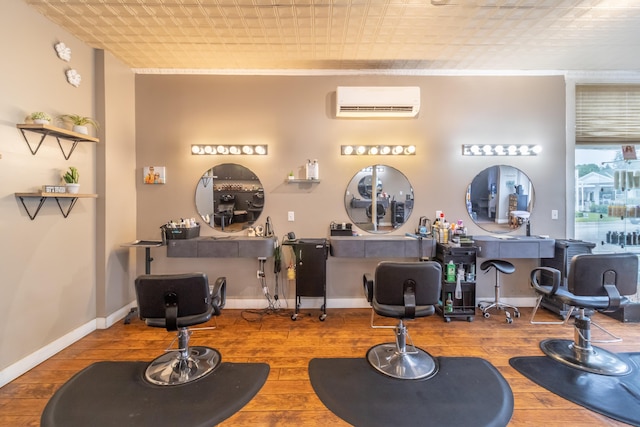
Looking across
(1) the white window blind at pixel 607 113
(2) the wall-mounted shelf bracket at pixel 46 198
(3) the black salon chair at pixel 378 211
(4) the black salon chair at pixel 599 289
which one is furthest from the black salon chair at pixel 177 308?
(1) the white window blind at pixel 607 113

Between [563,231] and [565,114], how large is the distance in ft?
4.87

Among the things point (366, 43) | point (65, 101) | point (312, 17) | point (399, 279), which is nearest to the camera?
point (399, 279)

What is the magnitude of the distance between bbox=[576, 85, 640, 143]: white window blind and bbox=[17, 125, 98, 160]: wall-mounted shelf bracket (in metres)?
5.60

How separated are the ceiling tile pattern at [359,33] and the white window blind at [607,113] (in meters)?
0.29

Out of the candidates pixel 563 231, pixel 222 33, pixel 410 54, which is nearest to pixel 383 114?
pixel 410 54

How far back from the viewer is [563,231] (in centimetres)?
348

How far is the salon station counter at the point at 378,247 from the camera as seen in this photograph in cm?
308

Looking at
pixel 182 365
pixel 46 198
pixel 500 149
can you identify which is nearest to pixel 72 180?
pixel 46 198

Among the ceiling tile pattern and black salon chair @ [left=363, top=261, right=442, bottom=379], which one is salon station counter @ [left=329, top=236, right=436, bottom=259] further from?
the ceiling tile pattern

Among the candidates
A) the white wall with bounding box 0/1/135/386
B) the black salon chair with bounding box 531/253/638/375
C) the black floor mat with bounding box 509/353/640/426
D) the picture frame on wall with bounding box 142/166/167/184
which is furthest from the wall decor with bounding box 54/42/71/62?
the black floor mat with bounding box 509/353/640/426

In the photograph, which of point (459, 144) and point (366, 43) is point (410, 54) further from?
point (459, 144)

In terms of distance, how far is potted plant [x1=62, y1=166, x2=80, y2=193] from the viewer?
94.8 inches

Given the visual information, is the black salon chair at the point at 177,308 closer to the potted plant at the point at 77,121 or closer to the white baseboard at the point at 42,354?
the white baseboard at the point at 42,354

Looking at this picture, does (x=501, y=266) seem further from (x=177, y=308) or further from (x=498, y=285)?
(x=177, y=308)
